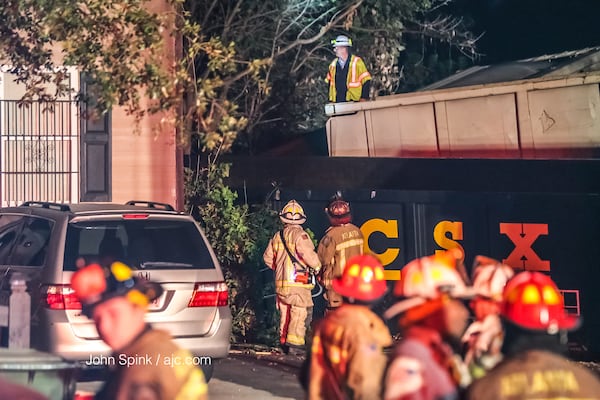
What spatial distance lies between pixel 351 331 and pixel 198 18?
9.16m

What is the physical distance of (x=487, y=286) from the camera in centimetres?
532

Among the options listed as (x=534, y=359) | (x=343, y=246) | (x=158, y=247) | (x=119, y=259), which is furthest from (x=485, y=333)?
(x=343, y=246)

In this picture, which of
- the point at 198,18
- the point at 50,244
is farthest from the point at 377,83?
the point at 50,244

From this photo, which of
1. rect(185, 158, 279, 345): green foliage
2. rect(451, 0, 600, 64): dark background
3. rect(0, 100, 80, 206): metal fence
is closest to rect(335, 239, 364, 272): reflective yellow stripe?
rect(185, 158, 279, 345): green foliage

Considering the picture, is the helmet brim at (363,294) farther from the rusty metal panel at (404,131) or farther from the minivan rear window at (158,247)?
the rusty metal panel at (404,131)

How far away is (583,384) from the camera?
154 inches

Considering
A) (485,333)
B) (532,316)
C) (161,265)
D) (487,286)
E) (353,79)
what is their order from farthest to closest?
1. (353,79)
2. (161,265)
3. (487,286)
4. (485,333)
5. (532,316)

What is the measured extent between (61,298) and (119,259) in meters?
0.87

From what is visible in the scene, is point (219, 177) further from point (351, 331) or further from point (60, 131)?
point (351, 331)

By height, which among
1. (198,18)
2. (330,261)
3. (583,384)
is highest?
(198,18)

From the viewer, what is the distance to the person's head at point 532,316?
13.9 feet

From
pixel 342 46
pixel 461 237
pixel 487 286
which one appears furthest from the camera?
pixel 342 46

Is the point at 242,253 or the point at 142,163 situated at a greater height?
the point at 142,163

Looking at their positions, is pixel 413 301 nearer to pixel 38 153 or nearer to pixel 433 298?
pixel 433 298
